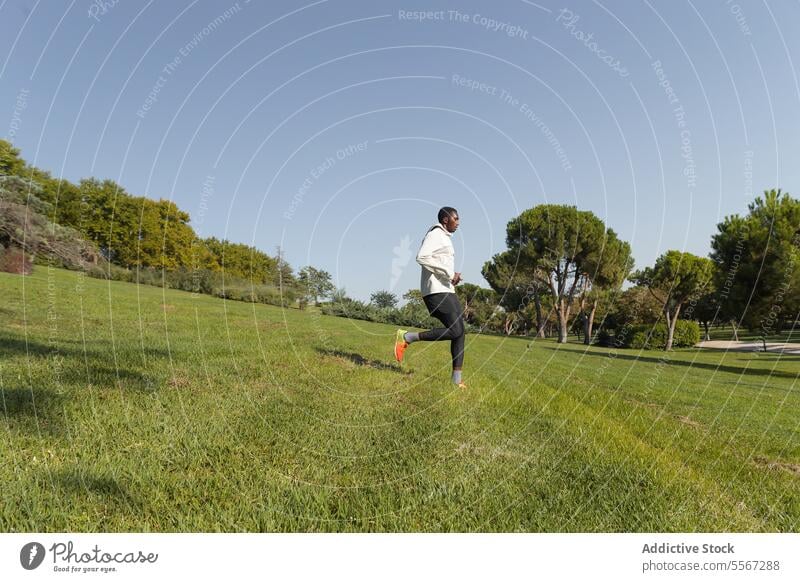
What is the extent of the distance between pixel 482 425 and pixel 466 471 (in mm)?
1472

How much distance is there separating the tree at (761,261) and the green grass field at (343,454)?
744 inches

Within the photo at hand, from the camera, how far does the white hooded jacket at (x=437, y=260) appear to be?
7.31 metres

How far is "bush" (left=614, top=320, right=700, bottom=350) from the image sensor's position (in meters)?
41.8

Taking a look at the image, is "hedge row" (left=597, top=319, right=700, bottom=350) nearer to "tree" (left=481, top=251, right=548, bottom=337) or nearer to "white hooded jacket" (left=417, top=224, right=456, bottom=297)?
"tree" (left=481, top=251, right=548, bottom=337)

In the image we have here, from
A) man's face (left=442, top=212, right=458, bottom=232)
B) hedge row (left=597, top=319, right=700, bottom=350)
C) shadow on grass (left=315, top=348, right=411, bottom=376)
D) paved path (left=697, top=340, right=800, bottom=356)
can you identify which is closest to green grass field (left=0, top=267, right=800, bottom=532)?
shadow on grass (left=315, top=348, right=411, bottom=376)

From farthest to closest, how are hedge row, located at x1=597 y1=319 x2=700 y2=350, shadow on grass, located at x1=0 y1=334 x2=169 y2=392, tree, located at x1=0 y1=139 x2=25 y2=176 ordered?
hedge row, located at x1=597 y1=319 x2=700 y2=350, tree, located at x1=0 y1=139 x2=25 y2=176, shadow on grass, located at x1=0 y1=334 x2=169 y2=392

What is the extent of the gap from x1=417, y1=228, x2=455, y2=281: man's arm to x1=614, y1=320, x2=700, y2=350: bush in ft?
130

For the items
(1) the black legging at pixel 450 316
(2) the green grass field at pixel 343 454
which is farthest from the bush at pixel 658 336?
(1) the black legging at pixel 450 316

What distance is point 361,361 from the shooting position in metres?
9.06

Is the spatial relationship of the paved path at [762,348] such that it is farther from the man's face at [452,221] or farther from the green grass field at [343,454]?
the man's face at [452,221]

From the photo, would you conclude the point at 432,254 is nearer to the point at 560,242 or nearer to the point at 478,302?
the point at 560,242

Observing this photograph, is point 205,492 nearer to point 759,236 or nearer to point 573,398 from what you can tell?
point 573,398
